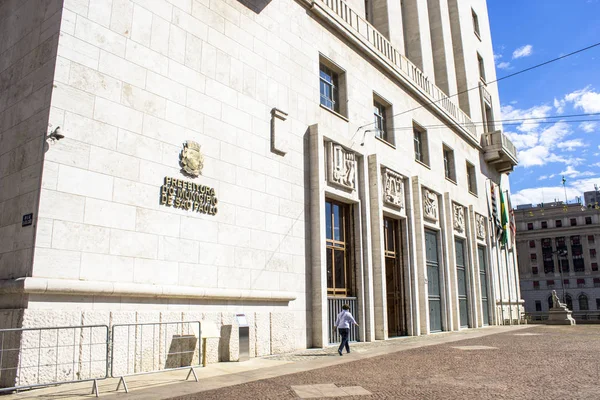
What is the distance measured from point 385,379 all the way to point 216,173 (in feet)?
21.9

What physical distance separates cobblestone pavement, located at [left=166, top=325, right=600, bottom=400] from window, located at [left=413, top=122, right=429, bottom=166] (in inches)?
536

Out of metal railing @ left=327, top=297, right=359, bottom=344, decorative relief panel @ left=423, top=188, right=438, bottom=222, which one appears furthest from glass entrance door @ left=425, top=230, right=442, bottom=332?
metal railing @ left=327, top=297, right=359, bottom=344

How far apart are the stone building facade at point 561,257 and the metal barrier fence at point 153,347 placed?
100116 millimetres

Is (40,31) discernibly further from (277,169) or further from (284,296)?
(284,296)

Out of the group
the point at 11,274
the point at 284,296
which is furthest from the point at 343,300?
the point at 11,274

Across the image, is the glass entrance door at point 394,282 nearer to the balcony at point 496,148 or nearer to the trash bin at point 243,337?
the trash bin at point 243,337

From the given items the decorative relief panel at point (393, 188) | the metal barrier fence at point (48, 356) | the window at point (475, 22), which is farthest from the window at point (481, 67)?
the metal barrier fence at point (48, 356)

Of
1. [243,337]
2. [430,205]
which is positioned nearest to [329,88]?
[430,205]

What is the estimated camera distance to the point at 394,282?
2120cm

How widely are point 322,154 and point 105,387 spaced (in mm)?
10295

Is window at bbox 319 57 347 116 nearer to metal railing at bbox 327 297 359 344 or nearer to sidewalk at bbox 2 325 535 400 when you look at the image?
metal railing at bbox 327 297 359 344

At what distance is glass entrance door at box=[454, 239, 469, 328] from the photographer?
27.0m

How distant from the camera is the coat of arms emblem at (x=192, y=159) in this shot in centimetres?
1186

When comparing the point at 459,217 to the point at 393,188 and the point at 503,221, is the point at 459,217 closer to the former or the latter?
the point at 393,188
